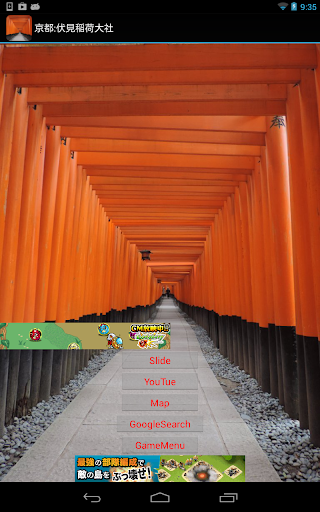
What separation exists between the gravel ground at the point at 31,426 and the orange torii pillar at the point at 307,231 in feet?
9.27

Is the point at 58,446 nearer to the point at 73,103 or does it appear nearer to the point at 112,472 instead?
the point at 112,472

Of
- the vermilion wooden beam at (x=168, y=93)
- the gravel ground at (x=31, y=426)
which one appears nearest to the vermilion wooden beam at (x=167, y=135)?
the vermilion wooden beam at (x=168, y=93)

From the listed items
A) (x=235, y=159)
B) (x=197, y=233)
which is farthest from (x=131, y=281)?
(x=235, y=159)

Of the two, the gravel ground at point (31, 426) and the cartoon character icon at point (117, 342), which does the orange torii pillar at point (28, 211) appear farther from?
the cartoon character icon at point (117, 342)

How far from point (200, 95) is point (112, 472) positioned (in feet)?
13.2

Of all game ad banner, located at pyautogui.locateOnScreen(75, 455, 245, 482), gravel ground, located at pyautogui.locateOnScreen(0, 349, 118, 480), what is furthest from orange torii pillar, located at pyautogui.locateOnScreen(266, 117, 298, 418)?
game ad banner, located at pyautogui.locateOnScreen(75, 455, 245, 482)

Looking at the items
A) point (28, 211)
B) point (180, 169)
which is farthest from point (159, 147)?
point (28, 211)

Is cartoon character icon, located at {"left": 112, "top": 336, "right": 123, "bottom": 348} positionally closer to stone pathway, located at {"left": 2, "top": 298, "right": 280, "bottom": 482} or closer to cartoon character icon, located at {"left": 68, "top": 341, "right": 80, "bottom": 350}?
cartoon character icon, located at {"left": 68, "top": 341, "right": 80, "bottom": 350}

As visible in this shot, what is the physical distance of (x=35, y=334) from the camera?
1.98 m

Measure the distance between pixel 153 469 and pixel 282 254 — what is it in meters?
3.88

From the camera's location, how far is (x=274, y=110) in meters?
4.34
